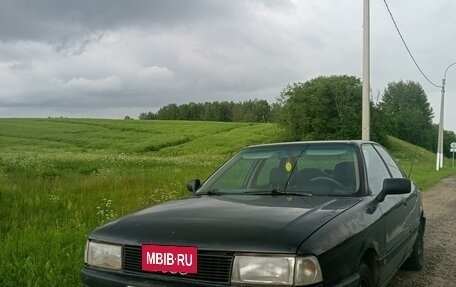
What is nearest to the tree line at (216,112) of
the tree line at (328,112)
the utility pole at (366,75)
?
the tree line at (328,112)

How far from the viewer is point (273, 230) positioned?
2.85 m

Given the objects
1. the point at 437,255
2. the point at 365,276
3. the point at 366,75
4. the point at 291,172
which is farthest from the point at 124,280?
the point at 366,75

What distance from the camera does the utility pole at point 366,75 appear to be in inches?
533

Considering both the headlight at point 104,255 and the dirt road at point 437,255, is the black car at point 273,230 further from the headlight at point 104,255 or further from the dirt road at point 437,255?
the dirt road at point 437,255

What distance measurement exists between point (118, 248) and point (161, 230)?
34cm

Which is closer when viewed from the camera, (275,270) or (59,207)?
(275,270)

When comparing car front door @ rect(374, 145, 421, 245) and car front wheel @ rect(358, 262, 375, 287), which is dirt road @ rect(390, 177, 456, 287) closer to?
car front door @ rect(374, 145, 421, 245)

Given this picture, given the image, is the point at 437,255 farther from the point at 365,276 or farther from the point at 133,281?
the point at 133,281

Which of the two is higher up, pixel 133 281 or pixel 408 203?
pixel 408 203

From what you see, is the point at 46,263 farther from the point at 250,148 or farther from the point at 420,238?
the point at 420,238

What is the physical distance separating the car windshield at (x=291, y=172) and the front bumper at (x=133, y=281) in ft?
3.58

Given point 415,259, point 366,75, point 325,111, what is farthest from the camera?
point 325,111

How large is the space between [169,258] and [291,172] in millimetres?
1736

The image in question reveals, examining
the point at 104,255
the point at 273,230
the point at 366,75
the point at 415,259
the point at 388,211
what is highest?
the point at 366,75
